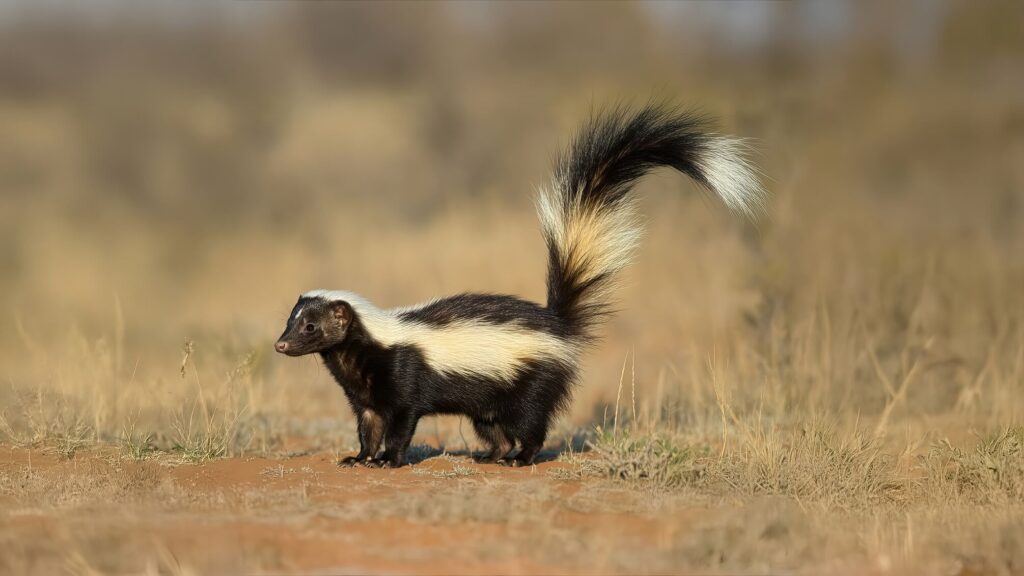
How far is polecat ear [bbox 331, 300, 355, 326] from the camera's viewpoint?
854 cm

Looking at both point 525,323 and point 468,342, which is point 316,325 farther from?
point 525,323

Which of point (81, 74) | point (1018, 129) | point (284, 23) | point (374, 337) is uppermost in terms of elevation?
point (284, 23)

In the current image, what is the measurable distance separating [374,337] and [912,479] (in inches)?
147

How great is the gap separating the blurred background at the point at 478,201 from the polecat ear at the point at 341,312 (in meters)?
1.00

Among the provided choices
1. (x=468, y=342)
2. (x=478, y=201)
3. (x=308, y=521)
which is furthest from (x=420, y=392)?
(x=478, y=201)

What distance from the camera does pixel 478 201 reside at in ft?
77.7

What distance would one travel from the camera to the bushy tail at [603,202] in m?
8.93

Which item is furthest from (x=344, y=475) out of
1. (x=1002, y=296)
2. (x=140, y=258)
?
(x=140, y=258)

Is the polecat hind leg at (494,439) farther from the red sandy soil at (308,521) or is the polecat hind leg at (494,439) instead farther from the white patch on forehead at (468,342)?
the red sandy soil at (308,521)

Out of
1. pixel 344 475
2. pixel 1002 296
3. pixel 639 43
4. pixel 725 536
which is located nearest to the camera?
pixel 725 536

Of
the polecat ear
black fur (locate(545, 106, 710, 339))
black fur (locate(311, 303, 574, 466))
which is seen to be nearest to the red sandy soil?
black fur (locate(311, 303, 574, 466))

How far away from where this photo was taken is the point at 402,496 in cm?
698

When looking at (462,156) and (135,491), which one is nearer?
(135,491)

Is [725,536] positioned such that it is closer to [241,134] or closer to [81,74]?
[241,134]
